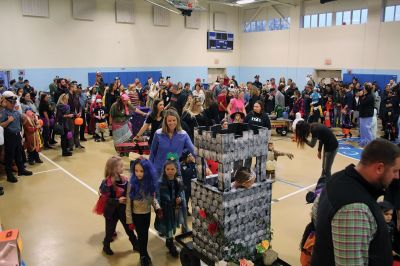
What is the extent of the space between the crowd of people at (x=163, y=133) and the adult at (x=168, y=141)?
0.01 m

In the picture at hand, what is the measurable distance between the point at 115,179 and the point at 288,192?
11.7 feet

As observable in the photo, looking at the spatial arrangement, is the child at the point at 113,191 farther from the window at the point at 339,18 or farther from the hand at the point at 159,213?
the window at the point at 339,18

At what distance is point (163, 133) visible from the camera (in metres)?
4.67

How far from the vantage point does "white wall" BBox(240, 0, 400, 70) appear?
16047 millimetres

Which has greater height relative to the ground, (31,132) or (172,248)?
(31,132)

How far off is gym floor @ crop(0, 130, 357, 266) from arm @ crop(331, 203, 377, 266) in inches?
102

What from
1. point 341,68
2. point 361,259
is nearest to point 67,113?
point 361,259

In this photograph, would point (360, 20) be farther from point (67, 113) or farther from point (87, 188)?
point (87, 188)

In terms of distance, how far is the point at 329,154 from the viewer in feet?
16.5

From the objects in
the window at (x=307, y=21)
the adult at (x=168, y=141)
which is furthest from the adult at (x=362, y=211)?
the window at (x=307, y=21)

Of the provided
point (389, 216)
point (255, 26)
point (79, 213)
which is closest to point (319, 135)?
point (389, 216)

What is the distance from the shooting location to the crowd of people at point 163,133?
398 centimetres

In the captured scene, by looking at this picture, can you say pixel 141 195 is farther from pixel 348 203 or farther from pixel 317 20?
pixel 317 20

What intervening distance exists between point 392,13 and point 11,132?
1610 centimetres
